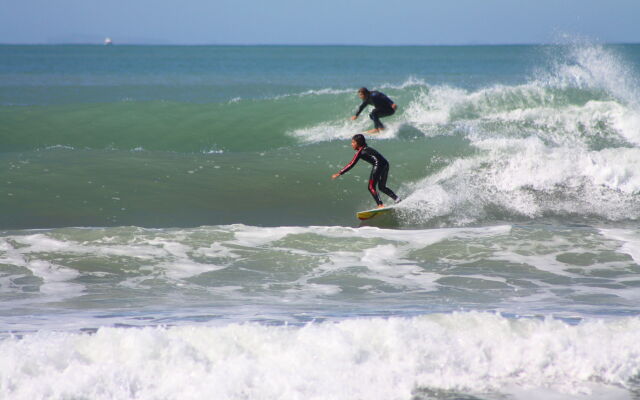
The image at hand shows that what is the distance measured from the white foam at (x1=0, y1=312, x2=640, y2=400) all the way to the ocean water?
0.02 metres

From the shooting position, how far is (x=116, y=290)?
732 centimetres

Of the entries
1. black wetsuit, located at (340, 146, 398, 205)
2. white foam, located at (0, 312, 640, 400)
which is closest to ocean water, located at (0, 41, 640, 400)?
white foam, located at (0, 312, 640, 400)

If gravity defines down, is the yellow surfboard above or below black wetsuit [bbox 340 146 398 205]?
below

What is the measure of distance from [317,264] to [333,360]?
3179 mm

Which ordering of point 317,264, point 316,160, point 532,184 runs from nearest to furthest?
point 317,264 → point 532,184 → point 316,160

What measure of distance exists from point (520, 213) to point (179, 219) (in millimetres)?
5648

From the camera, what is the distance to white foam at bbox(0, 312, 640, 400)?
4.88 meters

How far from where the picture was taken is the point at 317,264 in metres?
8.36

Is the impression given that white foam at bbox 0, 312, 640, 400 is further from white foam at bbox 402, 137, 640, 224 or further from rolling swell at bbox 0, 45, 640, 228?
white foam at bbox 402, 137, 640, 224

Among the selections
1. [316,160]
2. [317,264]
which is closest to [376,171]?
[317,264]

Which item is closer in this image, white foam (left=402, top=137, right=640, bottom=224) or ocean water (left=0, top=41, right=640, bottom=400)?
ocean water (left=0, top=41, right=640, bottom=400)

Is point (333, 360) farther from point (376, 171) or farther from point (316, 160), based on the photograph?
point (316, 160)

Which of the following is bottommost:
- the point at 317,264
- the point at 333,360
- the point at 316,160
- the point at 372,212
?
the point at 333,360

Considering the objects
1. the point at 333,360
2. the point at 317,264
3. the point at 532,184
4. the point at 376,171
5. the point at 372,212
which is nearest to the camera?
the point at 333,360
